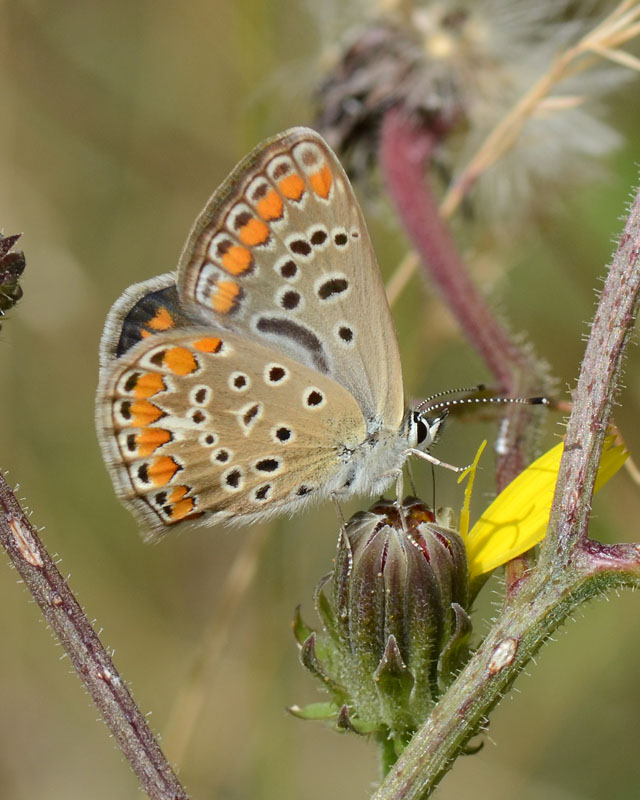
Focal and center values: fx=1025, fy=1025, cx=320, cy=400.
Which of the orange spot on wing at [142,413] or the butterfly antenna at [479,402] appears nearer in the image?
the orange spot on wing at [142,413]

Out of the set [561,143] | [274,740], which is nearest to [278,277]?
[561,143]

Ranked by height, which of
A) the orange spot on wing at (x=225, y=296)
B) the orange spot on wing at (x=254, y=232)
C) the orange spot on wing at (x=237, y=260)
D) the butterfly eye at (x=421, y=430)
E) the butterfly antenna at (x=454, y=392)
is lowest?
the butterfly eye at (x=421, y=430)

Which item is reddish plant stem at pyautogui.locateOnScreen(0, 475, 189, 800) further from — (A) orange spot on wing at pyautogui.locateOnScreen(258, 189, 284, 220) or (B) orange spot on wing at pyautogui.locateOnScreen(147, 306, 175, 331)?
(A) orange spot on wing at pyautogui.locateOnScreen(258, 189, 284, 220)

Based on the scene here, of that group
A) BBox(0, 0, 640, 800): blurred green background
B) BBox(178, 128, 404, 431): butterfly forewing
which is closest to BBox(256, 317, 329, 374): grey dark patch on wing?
BBox(178, 128, 404, 431): butterfly forewing

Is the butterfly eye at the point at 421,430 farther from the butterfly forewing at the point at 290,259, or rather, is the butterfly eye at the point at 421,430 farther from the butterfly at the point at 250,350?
the butterfly forewing at the point at 290,259

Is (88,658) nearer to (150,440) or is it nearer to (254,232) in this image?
(150,440)

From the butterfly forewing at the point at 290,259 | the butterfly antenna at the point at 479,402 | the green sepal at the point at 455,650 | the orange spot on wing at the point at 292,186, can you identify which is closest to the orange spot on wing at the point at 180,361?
the butterfly forewing at the point at 290,259

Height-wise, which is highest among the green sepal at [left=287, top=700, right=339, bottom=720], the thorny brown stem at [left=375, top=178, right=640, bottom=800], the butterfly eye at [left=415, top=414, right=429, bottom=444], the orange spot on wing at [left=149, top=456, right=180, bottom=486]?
the orange spot on wing at [left=149, top=456, right=180, bottom=486]
